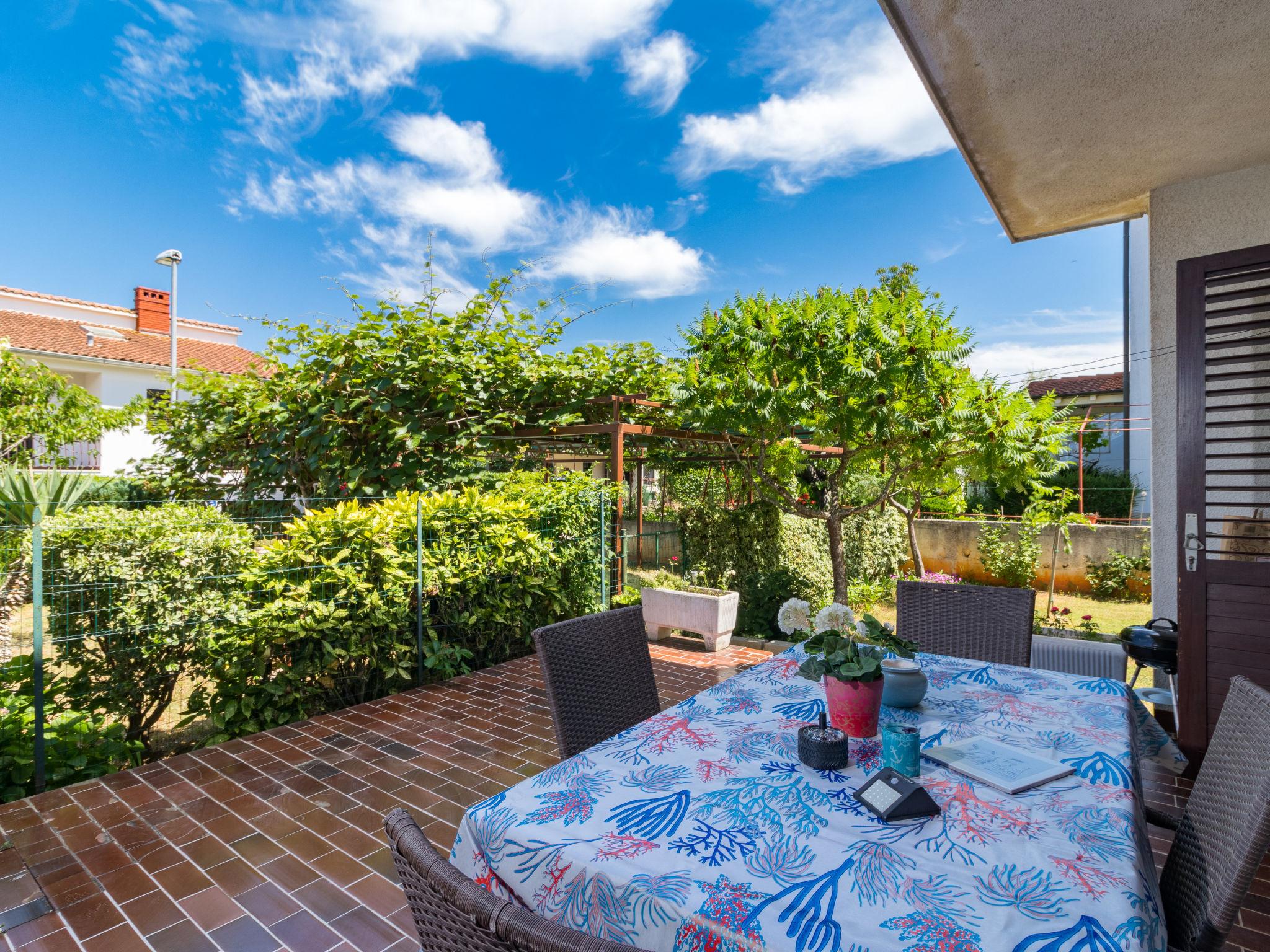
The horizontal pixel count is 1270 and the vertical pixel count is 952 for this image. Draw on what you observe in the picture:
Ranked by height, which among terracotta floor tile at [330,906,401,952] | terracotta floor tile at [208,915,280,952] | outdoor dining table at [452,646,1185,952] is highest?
outdoor dining table at [452,646,1185,952]

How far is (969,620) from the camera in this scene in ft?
9.68

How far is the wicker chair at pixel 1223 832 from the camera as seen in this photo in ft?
3.65

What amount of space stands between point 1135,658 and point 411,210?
12.5 meters

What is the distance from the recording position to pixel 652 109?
1010 cm

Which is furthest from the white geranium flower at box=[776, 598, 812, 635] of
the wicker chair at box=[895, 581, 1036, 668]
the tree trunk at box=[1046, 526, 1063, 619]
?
the tree trunk at box=[1046, 526, 1063, 619]

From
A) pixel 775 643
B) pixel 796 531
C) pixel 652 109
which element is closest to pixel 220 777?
pixel 775 643

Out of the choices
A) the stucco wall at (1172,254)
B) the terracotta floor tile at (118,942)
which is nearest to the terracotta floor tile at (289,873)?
the terracotta floor tile at (118,942)

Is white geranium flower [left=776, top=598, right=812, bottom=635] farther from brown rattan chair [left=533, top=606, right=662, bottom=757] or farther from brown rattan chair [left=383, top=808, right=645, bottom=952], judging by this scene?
brown rattan chair [left=383, top=808, right=645, bottom=952]

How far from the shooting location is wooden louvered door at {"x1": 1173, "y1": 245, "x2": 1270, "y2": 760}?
2992 mm

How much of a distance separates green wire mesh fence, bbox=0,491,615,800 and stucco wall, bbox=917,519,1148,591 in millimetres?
7225

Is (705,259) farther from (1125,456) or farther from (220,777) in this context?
(220,777)

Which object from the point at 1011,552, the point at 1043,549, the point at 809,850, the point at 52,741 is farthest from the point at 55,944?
the point at 1043,549

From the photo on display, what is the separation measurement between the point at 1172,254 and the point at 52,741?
6569 mm

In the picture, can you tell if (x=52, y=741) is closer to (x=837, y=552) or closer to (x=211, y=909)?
(x=211, y=909)
